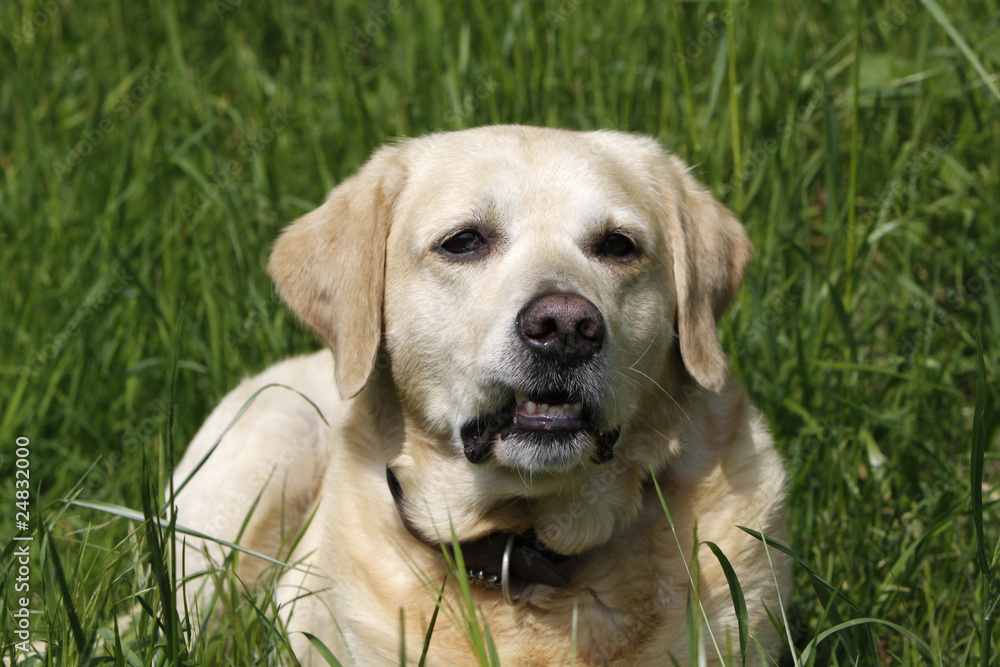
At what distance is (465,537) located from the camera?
275cm

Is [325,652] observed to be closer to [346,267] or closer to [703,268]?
[346,267]

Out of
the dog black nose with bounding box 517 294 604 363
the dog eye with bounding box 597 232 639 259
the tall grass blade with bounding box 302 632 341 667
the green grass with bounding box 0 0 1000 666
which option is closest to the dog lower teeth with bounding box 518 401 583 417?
the dog black nose with bounding box 517 294 604 363

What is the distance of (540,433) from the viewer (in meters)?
2.51

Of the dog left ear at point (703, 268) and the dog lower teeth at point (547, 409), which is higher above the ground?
the dog left ear at point (703, 268)

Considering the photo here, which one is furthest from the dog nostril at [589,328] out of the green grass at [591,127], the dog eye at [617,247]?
the green grass at [591,127]

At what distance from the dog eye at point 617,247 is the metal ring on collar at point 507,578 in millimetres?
853

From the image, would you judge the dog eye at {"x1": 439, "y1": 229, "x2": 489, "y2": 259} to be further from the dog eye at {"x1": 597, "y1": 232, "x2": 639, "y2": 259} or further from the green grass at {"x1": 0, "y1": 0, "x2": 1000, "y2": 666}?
the green grass at {"x1": 0, "y1": 0, "x2": 1000, "y2": 666}

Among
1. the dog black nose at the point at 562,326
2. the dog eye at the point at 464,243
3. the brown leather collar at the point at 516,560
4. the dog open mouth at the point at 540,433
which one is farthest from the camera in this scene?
the dog eye at the point at 464,243

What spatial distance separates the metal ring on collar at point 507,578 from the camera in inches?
100

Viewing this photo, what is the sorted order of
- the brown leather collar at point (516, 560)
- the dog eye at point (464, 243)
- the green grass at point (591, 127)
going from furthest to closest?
the green grass at point (591, 127), the dog eye at point (464, 243), the brown leather collar at point (516, 560)

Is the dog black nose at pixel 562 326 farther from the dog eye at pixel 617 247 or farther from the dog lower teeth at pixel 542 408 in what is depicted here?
the dog eye at pixel 617 247

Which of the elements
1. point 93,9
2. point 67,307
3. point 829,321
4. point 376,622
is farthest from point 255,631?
point 93,9

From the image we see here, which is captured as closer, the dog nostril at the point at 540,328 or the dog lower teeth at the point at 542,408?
the dog nostril at the point at 540,328

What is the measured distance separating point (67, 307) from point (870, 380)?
346 centimetres
